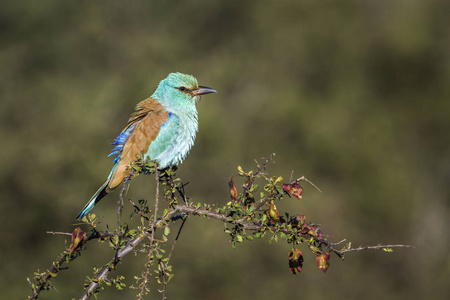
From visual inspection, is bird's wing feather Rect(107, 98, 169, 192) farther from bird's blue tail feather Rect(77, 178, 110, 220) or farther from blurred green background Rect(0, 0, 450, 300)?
blurred green background Rect(0, 0, 450, 300)

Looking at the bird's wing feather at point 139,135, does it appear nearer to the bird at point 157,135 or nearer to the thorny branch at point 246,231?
the bird at point 157,135

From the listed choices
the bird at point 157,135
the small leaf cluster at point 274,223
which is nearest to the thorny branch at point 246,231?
the small leaf cluster at point 274,223

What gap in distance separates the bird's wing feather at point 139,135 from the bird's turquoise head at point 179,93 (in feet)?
0.40

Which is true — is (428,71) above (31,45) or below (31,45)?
above

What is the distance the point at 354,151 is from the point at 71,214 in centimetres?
393

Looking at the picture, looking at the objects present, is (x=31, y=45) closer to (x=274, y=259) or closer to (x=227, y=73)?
(x=227, y=73)

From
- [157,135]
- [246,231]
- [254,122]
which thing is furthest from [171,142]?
[254,122]

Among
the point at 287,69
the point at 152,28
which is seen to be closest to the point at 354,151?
the point at 287,69

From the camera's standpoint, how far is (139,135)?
12.7ft

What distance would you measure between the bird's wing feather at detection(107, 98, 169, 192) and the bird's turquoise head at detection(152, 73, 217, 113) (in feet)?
0.40

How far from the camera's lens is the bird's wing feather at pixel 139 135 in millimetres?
3680

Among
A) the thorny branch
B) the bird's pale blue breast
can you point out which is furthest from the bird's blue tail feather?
the thorny branch

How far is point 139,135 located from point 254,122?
196 inches

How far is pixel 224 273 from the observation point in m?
8.06
